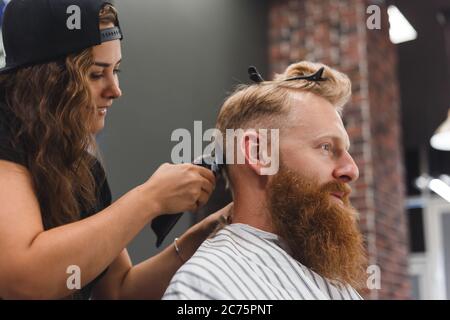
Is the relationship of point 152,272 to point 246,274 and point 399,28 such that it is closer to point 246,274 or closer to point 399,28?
point 246,274

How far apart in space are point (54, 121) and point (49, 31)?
0.22 meters

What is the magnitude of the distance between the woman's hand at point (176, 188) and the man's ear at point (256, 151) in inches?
7.5

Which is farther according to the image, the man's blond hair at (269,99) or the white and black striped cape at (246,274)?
the man's blond hair at (269,99)

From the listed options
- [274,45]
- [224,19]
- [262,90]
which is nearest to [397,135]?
[274,45]

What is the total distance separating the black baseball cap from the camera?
131cm

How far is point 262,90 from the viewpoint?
→ 1.58 meters

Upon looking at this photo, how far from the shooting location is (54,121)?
1.32 meters

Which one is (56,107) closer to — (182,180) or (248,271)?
(182,180)

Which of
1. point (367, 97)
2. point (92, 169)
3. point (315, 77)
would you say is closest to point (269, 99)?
point (315, 77)

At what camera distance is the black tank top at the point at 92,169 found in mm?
1221

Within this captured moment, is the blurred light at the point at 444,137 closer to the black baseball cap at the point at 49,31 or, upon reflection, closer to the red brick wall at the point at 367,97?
the red brick wall at the point at 367,97

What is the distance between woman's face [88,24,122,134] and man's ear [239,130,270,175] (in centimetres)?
38

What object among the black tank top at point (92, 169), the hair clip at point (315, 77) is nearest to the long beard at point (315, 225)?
the hair clip at point (315, 77)

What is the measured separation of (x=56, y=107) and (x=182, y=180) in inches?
14.6
